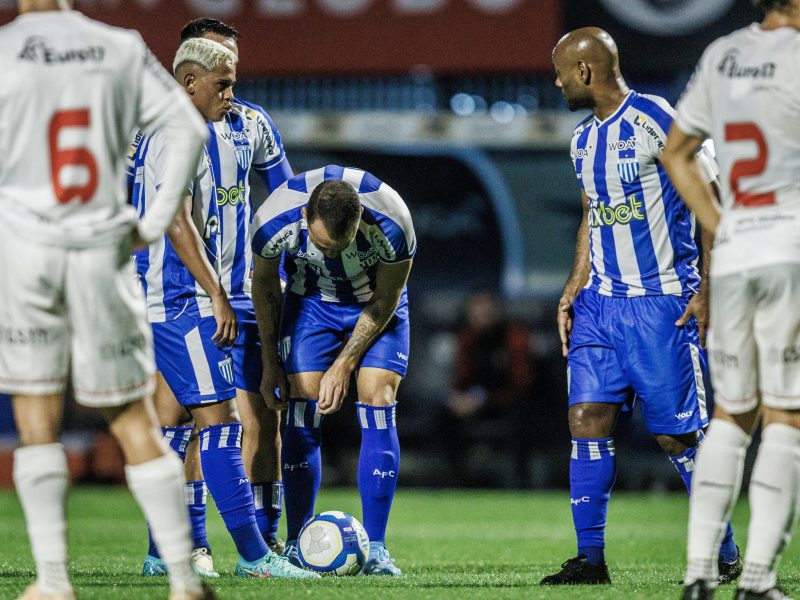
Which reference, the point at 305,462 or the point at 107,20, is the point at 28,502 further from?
the point at 107,20

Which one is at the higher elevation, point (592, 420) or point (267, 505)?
point (592, 420)

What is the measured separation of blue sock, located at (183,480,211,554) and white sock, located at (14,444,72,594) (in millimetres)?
2013

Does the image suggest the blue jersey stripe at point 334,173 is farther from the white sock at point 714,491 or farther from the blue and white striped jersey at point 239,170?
the white sock at point 714,491

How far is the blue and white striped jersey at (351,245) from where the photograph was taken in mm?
6094

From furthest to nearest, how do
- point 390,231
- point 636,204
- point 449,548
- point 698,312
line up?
point 449,548 < point 390,231 < point 636,204 < point 698,312

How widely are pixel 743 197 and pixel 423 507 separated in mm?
8123

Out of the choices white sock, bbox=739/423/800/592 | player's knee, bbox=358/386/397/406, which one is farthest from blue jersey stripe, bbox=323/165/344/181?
white sock, bbox=739/423/800/592

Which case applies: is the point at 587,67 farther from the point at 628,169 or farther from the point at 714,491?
the point at 714,491

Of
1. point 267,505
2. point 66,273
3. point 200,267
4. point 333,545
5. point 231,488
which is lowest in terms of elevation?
point 333,545

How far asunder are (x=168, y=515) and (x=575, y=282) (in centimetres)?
273

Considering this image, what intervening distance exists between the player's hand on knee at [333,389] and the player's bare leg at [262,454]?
1.89 ft

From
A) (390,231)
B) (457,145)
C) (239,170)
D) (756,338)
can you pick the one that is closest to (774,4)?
(756,338)

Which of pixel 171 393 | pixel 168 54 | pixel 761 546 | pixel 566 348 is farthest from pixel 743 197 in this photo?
pixel 168 54

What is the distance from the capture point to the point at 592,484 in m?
5.70
